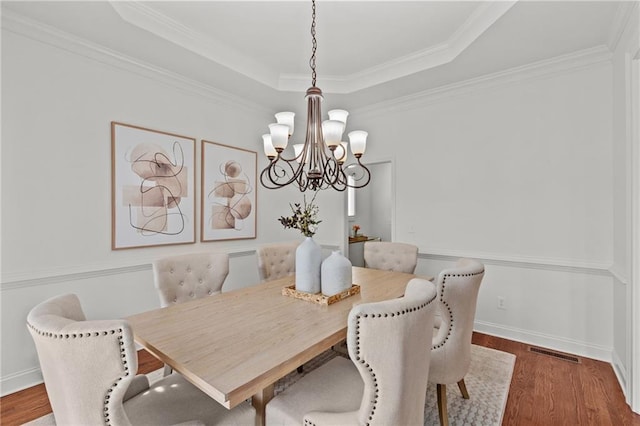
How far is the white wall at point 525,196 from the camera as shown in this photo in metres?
2.60

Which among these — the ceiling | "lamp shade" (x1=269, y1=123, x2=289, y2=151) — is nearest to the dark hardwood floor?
"lamp shade" (x1=269, y1=123, x2=289, y2=151)

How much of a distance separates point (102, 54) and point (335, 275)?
8.69 feet

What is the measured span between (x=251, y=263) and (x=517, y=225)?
9.72 feet

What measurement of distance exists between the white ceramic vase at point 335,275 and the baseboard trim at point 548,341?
2160mm

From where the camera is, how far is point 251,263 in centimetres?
376

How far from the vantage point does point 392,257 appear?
2.89 meters

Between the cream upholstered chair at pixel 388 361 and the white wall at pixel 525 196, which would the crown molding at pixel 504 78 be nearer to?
the white wall at pixel 525 196

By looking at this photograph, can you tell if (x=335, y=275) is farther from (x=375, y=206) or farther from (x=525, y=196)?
(x=375, y=206)

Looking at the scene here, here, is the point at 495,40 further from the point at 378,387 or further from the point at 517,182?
the point at 378,387

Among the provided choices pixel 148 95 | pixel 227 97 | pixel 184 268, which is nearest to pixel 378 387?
pixel 184 268

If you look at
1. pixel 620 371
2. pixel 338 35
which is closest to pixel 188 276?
pixel 338 35

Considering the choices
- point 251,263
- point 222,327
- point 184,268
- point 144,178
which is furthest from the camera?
point 251,263

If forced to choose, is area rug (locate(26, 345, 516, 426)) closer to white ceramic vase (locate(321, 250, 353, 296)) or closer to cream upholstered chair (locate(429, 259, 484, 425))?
cream upholstered chair (locate(429, 259, 484, 425))

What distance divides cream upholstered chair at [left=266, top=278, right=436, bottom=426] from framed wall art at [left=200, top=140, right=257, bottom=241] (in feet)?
8.09
